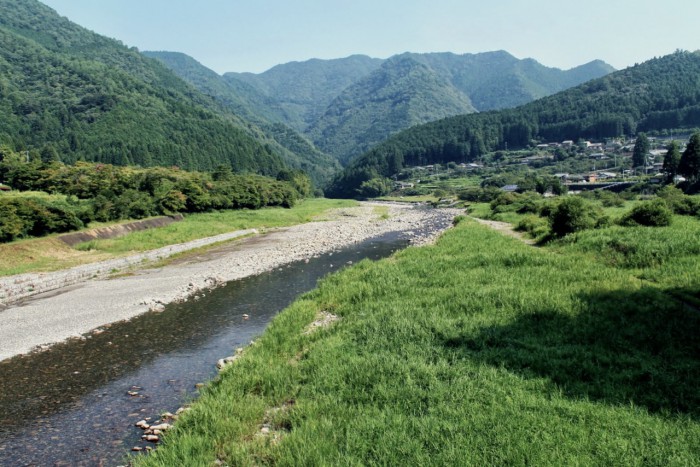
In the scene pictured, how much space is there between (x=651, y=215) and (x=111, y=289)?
3677 centimetres

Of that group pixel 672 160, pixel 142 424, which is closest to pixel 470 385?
pixel 142 424

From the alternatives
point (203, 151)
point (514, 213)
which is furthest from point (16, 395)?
point (203, 151)

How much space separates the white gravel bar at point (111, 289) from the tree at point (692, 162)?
57.3 m

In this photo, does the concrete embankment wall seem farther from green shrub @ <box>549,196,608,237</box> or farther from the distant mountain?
the distant mountain

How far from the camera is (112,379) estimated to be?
14.3 m

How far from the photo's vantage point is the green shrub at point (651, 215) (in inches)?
1138

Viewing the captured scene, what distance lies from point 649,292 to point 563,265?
20.0 feet

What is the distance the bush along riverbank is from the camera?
770 cm

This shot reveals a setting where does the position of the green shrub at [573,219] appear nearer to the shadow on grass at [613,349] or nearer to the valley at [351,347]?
the valley at [351,347]

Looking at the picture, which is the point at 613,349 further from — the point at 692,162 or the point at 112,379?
the point at 692,162

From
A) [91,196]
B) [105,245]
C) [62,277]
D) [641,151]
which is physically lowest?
[641,151]

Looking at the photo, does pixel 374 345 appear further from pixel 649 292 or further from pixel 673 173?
pixel 673 173


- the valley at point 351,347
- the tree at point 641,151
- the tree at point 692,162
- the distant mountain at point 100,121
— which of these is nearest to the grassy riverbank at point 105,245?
the valley at point 351,347

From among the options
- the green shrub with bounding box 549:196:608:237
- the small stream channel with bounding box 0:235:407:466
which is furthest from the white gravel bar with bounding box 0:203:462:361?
the green shrub with bounding box 549:196:608:237
